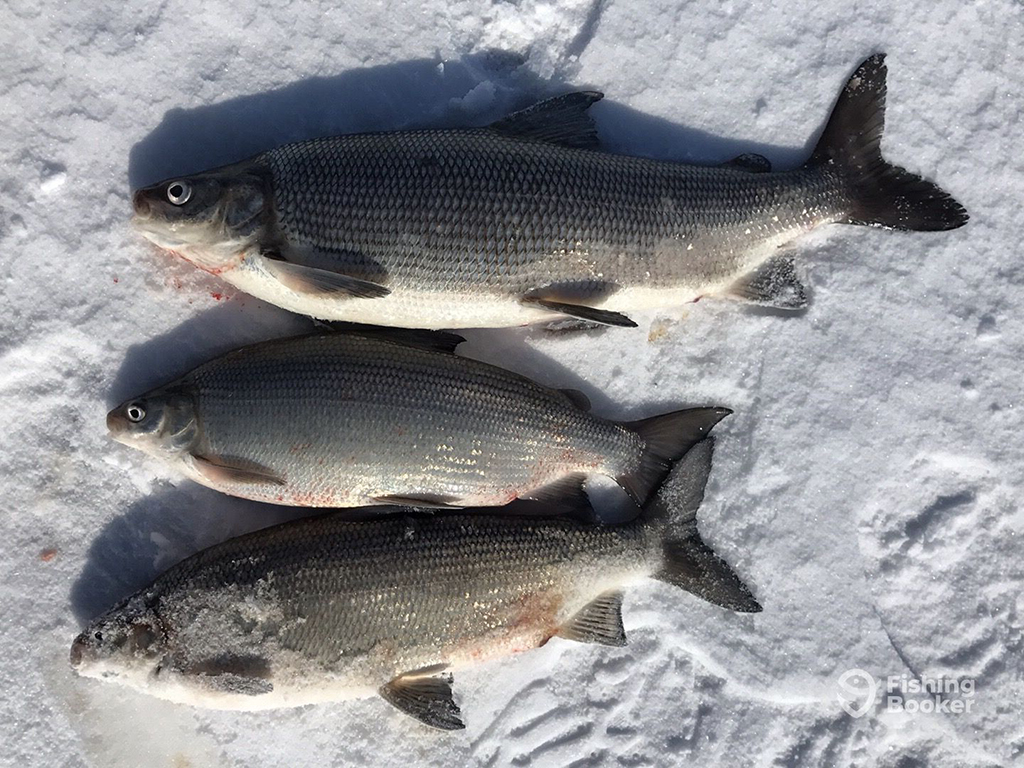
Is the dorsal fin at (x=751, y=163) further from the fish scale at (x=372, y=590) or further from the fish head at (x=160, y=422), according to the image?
the fish head at (x=160, y=422)

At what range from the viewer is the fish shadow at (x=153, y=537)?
4.35 metres

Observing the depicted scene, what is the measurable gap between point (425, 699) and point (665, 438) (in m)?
2.00

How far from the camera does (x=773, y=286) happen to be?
449 cm

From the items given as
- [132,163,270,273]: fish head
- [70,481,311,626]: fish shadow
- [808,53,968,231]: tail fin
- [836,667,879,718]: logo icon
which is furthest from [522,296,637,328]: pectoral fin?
[836,667,879,718]: logo icon

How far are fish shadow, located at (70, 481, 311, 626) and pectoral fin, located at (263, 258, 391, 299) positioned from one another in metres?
1.36

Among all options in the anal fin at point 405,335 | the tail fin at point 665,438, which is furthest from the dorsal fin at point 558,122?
the tail fin at point 665,438

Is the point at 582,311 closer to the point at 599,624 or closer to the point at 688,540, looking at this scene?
the point at 688,540

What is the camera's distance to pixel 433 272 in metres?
3.95

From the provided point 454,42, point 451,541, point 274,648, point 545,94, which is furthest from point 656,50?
point 274,648

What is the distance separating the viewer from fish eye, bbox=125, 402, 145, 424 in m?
4.00

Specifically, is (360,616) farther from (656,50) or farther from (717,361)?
(656,50)

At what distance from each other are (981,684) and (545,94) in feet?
15.3

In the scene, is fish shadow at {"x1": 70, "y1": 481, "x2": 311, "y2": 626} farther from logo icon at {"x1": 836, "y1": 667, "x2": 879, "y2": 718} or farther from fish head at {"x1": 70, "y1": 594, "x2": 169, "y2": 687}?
logo icon at {"x1": 836, "y1": 667, "x2": 879, "y2": 718}

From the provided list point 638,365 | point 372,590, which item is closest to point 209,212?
point 372,590
